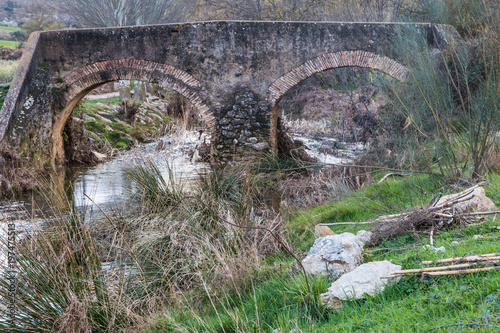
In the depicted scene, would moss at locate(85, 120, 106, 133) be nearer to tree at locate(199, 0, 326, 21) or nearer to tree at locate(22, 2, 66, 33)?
tree at locate(199, 0, 326, 21)

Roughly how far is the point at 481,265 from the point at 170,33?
9.27 meters

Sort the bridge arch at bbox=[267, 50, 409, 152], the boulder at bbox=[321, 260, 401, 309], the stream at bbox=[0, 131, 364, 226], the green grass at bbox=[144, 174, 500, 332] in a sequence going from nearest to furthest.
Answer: the green grass at bbox=[144, 174, 500, 332] < the boulder at bbox=[321, 260, 401, 309] < the stream at bbox=[0, 131, 364, 226] < the bridge arch at bbox=[267, 50, 409, 152]

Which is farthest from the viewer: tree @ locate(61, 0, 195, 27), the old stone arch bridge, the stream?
tree @ locate(61, 0, 195, 27)

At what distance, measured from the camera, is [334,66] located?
404 inches

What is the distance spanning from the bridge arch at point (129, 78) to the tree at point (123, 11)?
9.38 meters

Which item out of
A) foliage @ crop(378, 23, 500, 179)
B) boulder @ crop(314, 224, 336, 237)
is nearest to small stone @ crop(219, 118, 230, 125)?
foliage @ crop(378, 23, 500, 179)

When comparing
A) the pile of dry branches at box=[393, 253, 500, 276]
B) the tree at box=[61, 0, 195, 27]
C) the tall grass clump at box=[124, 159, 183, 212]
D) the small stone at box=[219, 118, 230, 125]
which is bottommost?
the pile of dry branches at box=[393, 253, 500, 276]

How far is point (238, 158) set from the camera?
36.2 ft

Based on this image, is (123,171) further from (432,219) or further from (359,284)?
(359,284)

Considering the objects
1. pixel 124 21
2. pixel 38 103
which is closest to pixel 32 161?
pixel 38 103

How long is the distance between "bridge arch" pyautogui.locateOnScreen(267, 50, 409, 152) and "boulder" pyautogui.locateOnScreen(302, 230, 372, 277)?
6.74m

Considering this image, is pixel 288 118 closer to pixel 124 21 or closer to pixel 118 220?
pixel 124 21

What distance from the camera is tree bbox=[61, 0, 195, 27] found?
19.6 metres

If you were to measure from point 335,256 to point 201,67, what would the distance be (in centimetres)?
815
